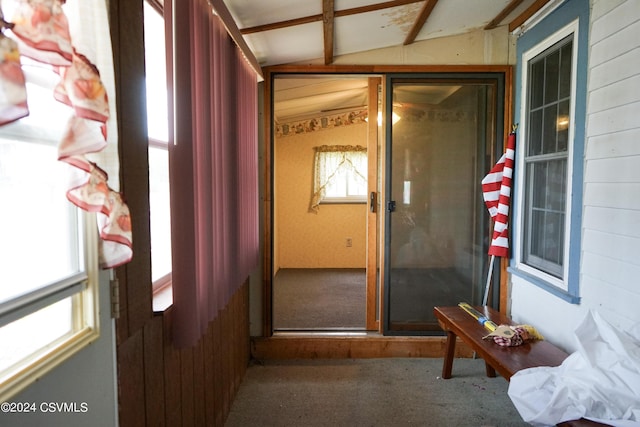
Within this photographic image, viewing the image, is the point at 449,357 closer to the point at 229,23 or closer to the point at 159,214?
the point at 159,214

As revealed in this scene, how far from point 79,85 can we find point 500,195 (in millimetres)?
2659

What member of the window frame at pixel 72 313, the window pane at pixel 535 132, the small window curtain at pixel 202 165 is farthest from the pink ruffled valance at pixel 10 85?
the window pane at pixel 535 132

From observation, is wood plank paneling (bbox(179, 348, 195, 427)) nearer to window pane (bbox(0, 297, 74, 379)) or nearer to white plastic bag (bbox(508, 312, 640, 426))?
window pane (bbox(0, 297, 74, 379))

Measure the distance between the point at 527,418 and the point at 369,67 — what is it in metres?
2.36

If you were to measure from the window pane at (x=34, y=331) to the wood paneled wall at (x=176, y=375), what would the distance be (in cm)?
20

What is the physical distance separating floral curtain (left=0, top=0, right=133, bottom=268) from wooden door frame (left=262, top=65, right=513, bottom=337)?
74.6 inches

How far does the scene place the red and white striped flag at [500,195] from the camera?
270 cm

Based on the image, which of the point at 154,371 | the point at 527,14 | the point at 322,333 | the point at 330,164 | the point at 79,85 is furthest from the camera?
the point at 330,164

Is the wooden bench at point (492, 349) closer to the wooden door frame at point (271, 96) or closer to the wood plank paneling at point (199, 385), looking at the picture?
the wooden door frame at point (271, 96)

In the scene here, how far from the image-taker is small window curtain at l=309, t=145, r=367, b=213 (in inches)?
215

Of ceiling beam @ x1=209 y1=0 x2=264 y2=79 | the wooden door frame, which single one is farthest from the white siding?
ceiling beam @ x1=209 y1=0 x2=264 y2=79

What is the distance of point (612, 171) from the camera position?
6.00 ft

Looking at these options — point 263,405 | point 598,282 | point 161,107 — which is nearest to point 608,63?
point 598,282

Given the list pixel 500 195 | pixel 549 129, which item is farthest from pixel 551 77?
pixel 500 195
